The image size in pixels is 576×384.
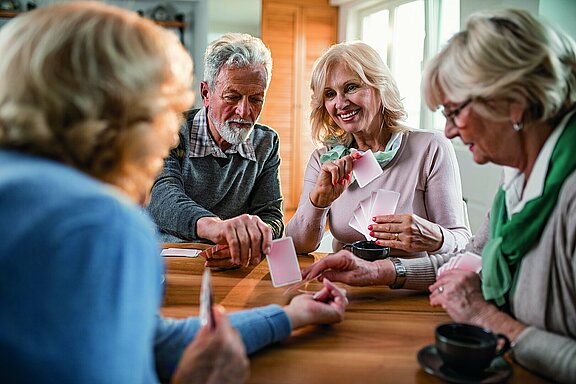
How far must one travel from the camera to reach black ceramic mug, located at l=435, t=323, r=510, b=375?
113cm

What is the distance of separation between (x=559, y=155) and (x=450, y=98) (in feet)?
0.93

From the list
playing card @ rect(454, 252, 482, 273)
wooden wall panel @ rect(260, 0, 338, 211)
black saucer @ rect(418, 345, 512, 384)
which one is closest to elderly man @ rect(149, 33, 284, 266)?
playing card @ rect(454, 252, 482, 273)

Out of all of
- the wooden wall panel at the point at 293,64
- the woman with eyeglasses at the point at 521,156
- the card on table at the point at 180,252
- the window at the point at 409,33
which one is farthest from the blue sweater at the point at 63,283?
the wooden wall panel at the point at 293,64

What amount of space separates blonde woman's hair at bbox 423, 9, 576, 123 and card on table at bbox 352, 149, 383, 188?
2.80 ft

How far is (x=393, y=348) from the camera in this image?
51.9 inches

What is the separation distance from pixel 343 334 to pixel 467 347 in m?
0.35

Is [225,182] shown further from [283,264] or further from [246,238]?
[283,264]

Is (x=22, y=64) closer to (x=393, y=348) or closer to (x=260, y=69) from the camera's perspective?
(x=393, y=348)

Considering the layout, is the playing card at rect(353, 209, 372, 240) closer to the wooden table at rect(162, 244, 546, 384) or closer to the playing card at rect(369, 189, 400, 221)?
the playing card at rect(369, 189, 400, 221)

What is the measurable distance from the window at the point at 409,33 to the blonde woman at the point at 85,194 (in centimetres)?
441

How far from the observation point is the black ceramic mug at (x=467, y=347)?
1126 millimetres

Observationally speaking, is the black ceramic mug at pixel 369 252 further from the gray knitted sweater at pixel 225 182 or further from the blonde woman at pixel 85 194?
the blonde woman at pixel 85 194

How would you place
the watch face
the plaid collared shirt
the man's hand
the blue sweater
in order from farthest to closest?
the watch face < the plaid collared shirt < the man's hand < the blue sweater

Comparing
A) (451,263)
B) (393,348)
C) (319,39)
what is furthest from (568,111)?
(319,39)
